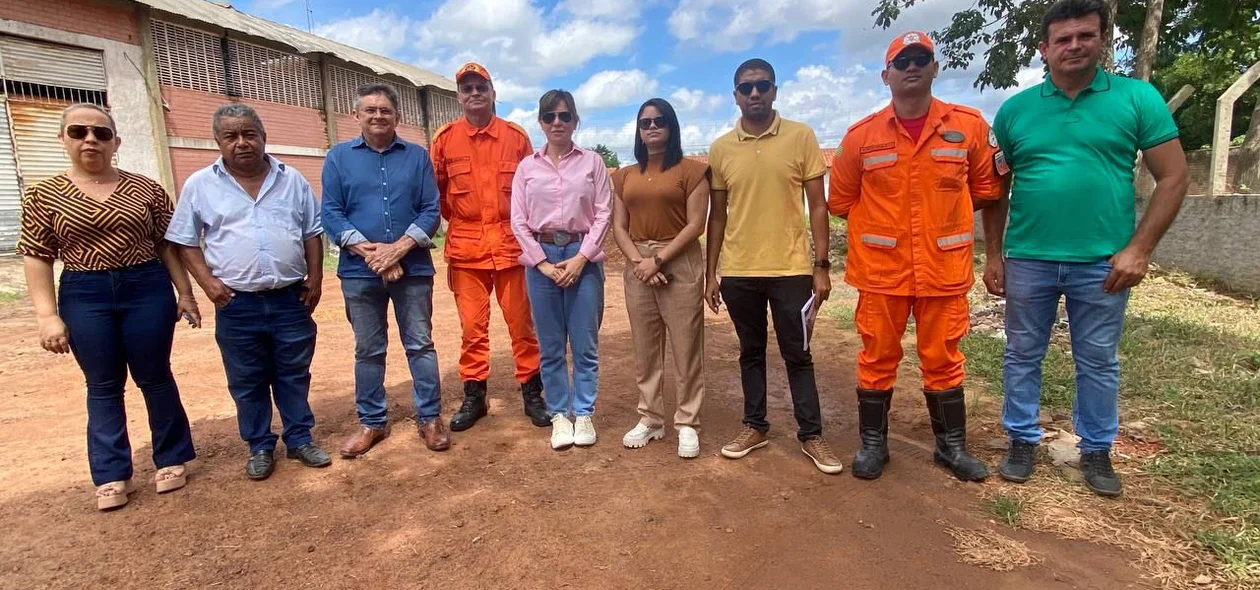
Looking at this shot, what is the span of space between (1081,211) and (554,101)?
98.5 inches

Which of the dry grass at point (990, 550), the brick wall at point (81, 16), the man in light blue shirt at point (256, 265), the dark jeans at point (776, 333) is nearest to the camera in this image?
the dry grass at point (990, 550)

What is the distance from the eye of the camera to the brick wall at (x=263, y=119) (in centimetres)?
1080

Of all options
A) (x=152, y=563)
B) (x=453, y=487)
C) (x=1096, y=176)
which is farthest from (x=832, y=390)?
(x=152, y=563)

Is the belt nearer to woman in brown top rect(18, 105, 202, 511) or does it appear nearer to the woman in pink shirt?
the woman in pink shirt

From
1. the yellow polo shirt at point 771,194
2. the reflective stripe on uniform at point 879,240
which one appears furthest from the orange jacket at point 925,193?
the yellow polo shirt at point 771,194

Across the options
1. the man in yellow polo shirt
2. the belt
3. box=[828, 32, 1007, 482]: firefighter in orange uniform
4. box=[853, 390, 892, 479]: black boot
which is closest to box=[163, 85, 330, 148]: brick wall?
the belt

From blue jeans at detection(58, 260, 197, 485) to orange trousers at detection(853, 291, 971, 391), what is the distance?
3299mm

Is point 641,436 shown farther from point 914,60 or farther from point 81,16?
point 81,16

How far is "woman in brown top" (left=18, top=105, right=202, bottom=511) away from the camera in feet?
9.66

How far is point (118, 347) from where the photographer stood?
310 centimetres

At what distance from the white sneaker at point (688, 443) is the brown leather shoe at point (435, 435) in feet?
4.25

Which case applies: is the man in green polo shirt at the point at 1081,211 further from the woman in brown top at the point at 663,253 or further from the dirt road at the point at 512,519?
the woman in brown top at the point at 663,253

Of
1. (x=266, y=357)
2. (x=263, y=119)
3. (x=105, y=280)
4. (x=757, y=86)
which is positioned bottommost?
(x=266, y=357)

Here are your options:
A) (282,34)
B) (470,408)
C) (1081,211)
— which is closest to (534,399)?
(470,408)
